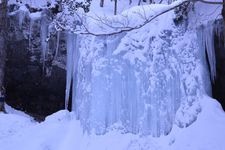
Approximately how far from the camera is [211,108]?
9.60 meters

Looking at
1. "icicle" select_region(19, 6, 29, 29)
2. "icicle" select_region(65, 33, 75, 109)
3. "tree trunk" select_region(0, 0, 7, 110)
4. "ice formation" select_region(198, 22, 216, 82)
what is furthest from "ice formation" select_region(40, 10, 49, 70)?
"ice formation" select_region(198, 22, 216, 82)

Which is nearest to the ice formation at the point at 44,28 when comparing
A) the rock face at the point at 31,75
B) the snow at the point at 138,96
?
the rock face at the point at 31,75

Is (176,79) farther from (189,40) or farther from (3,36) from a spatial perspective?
(3,36)

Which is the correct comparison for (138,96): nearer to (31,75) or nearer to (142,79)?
(142,79)

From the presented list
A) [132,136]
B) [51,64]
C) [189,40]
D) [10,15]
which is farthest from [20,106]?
[189,40]

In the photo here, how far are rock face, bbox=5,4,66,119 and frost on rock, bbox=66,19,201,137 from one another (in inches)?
74.6

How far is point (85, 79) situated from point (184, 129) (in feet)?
9.07

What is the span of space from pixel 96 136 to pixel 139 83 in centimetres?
156

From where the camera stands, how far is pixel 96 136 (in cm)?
1075

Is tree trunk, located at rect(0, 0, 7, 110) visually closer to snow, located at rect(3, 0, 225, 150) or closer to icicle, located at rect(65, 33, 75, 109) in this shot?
snow, located at rect(3, 0, 225, 150)

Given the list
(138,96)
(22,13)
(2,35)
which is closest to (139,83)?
(138,96)

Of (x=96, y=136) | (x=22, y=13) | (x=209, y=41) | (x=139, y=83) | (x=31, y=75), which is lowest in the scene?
(x=96, y=136)

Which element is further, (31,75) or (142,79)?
(31,75)

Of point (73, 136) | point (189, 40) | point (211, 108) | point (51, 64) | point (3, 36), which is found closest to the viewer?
point (211, 108)
